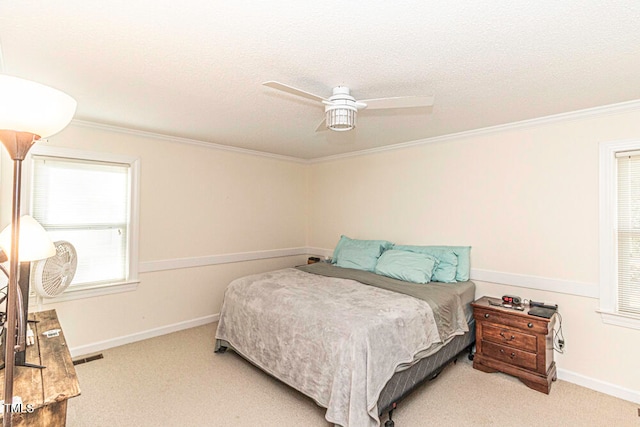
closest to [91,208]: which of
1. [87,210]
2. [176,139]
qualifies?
[87,210]

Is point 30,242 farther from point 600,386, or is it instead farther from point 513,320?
point 600,386

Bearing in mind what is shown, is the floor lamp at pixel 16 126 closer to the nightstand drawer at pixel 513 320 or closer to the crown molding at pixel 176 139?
the crown molding at pixel 176 139

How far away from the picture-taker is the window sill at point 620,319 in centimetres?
254

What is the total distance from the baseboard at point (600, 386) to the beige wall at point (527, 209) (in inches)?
0.6

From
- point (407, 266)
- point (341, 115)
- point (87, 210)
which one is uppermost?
point (341, 115)

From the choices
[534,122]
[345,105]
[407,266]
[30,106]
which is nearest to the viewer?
[30,106]

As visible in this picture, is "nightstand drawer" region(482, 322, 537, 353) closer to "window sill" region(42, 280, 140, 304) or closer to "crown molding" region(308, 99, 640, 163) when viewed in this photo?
"crown molding" region(308, 99, 640, 163)

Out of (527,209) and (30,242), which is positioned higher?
(527,209)

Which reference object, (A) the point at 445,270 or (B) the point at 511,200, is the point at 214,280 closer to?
(A) the point at 445,270

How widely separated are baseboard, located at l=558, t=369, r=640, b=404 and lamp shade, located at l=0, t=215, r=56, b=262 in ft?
12.9

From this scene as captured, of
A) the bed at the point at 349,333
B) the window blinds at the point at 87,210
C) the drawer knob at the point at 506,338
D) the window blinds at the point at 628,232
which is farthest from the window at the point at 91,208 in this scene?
the window blinds at the point at 628,232

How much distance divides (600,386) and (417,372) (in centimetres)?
164

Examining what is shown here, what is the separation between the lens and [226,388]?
266 cm

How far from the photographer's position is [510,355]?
9.18ft
